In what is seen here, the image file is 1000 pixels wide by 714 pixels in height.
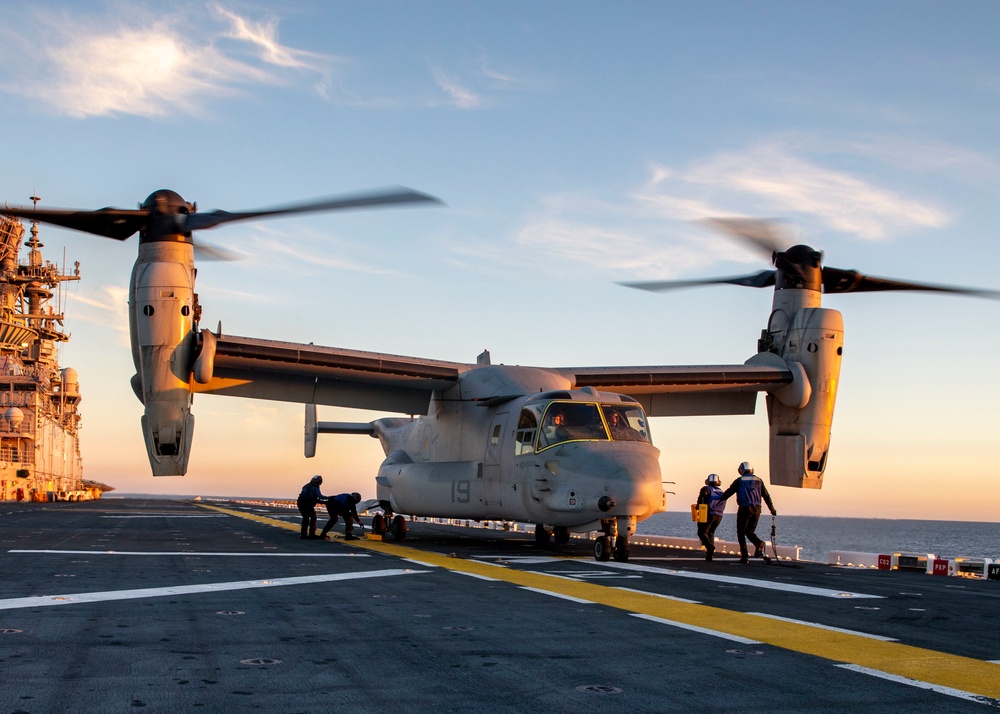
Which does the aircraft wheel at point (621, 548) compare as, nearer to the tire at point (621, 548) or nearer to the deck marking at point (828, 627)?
the tire at point (621, 548)

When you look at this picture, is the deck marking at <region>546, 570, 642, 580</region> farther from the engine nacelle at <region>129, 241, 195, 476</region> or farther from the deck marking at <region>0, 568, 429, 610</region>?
the engine nacelle at <region>129, 241, 195, 476</region>

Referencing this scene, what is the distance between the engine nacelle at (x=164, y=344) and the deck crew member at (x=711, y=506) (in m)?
11.1

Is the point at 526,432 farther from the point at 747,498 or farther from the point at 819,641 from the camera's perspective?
the point at 819,641

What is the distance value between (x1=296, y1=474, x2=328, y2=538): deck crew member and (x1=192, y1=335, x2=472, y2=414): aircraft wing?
2.66m

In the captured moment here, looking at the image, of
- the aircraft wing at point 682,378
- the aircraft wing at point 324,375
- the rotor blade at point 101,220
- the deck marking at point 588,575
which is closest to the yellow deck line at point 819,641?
the deck marking at point 588,575

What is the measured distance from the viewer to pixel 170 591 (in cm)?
906

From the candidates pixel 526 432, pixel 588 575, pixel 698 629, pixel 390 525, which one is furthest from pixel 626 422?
pixel 698 629

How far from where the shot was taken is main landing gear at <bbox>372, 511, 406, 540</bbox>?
69.9 feet

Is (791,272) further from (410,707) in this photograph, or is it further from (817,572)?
(410,707)

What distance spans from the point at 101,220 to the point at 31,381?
228 ft

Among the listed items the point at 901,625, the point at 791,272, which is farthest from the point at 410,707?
the point at 791,272

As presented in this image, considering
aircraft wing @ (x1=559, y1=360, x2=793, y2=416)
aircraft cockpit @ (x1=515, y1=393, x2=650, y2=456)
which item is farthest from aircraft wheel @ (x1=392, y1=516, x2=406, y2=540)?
aircraft cockpit @ (x1=515, y1=393, x2=650, y2=456)

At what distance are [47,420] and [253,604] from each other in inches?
3452

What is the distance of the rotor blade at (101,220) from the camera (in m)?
19.1
